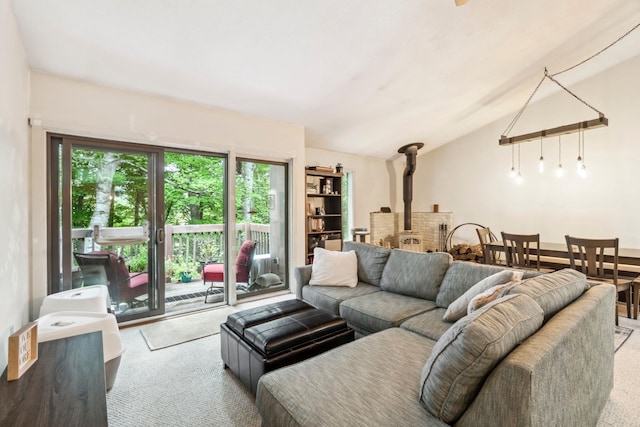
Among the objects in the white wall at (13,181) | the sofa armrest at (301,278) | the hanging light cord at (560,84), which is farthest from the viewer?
the hanging light cord at (560,84)

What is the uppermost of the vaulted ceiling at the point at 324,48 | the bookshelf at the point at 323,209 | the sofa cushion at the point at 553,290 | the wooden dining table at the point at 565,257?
the vaulted ceiling at the point at 324,48

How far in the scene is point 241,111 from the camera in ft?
12.6

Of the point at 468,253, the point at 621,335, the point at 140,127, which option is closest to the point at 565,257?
the point at 621,335

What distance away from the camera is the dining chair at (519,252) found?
140 inches

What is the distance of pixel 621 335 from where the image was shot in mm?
2945

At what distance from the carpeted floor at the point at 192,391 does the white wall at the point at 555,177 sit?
2897mm

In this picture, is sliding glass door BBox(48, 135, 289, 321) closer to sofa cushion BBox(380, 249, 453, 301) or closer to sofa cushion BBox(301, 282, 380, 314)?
sofa cushion BBox(301, 282, 380, 314)

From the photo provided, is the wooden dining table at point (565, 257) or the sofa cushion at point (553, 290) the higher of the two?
the sofa cushion at point (553, 290)

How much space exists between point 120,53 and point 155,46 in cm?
33

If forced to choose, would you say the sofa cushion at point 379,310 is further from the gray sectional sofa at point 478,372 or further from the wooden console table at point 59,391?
the wooden console table at point 59,391

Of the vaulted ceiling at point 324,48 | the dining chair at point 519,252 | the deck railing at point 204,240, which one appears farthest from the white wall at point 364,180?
the dining chair at point 519,252

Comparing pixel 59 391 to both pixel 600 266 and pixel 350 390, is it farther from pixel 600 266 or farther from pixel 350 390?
pixel 600 266

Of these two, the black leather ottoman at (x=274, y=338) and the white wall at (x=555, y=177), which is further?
the white wall at (x=555, y=177)

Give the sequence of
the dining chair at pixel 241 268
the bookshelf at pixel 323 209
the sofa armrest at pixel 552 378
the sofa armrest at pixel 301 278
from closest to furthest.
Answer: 1. the sofa armrest at pixel 552 378
2. the sofa armrest at pixel 301 278
3. the dining chair at pixel 241 268
4. the bookshelf at pixel 323 209
